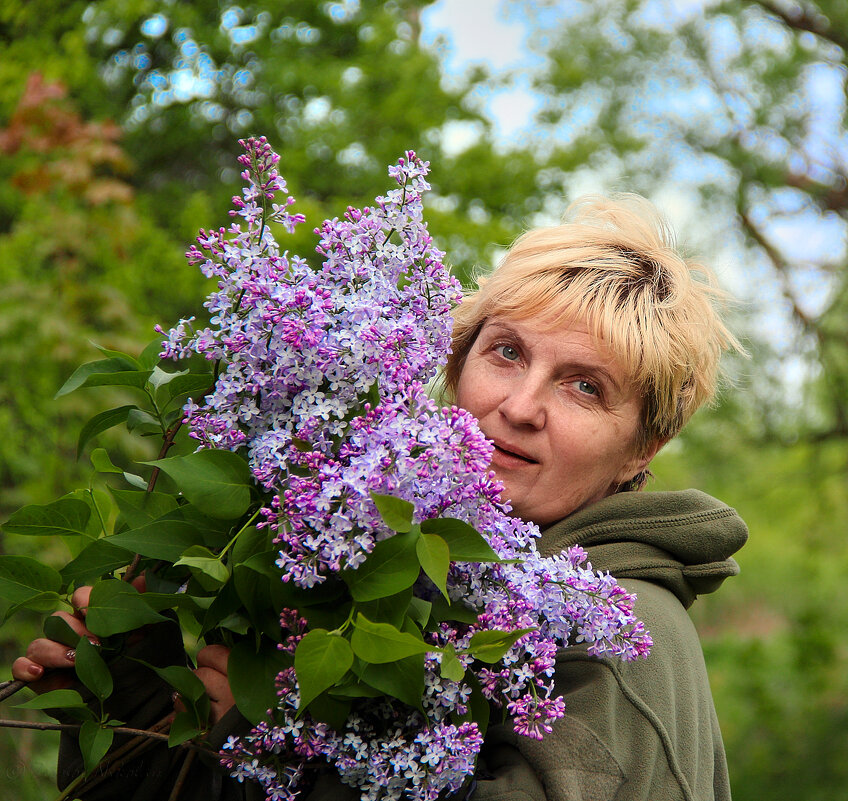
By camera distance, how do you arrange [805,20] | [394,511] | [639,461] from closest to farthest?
[394,511]
[639,461]
[805,20]

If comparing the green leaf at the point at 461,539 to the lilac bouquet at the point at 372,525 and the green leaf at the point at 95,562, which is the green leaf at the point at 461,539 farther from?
the green leaf at the point at 95,562

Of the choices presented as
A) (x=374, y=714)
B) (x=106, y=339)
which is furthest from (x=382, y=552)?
(x=106, y=339)

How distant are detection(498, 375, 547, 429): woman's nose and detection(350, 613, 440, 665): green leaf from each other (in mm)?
618

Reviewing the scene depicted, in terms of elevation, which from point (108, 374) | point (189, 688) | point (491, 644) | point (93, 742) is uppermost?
point (108, 374)

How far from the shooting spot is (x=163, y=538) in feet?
4.18

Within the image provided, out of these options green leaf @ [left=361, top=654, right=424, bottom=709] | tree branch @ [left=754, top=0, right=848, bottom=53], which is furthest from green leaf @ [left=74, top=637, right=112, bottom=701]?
tree branch @ [left=754, top=0, right=848, bottom=53]

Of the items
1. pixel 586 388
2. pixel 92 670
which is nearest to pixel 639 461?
pixel 586 388

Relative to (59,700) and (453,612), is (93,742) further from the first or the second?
(453,612)

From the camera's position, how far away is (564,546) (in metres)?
1.76

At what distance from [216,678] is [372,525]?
45 cm

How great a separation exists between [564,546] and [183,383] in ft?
2.63

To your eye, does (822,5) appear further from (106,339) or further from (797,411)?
(106,339)

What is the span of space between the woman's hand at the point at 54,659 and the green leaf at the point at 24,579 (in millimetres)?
54

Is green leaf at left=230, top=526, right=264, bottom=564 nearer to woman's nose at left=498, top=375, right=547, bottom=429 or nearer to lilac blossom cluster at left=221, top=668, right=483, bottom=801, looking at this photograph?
lilac blossom cluster at left=221, top=668, right=483, bottom=801
